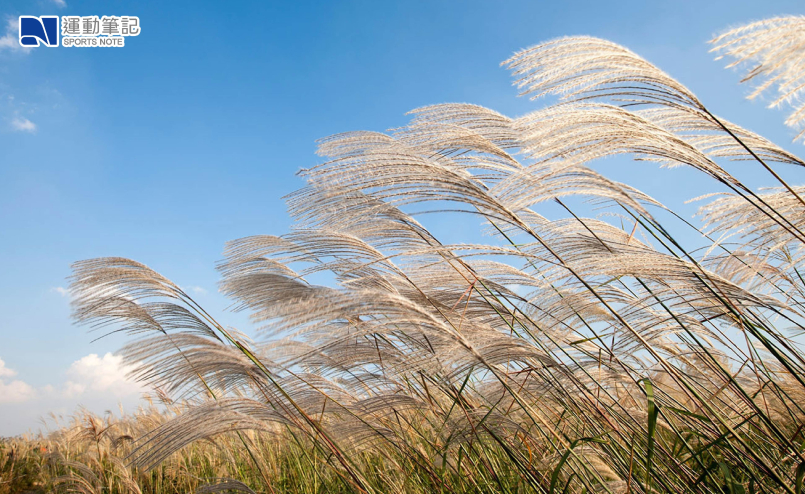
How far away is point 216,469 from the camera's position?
4.41 metres

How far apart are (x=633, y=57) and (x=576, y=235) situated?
3.07 feet

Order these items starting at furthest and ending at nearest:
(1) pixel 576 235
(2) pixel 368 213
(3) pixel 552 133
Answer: (1) pixel 576 235
(2) pixel 368 213
(3) pixel 552 133

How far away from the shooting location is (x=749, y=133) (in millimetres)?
1853

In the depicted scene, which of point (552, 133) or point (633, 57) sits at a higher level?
point (633, 57)

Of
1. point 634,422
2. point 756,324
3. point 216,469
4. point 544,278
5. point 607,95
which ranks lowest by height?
point 216,469

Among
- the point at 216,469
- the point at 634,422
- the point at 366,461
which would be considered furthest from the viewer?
the point at 216,469

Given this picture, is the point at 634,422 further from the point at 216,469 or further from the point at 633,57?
the point at 216,469

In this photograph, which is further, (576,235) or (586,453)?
(576,235)

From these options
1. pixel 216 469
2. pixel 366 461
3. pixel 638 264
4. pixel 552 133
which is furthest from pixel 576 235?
pixel 216 469

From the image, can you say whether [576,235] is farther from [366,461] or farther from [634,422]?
[366,461]

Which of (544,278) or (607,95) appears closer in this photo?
(607,95)

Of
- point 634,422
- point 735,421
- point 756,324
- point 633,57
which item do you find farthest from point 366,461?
point 633,57

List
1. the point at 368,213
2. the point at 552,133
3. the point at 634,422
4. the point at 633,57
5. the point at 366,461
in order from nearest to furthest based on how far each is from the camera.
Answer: the point at 552,133
the point at 633,57
the point at 368,213
the point at 634,422
the point at 366,461

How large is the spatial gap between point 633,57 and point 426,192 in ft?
2.88
